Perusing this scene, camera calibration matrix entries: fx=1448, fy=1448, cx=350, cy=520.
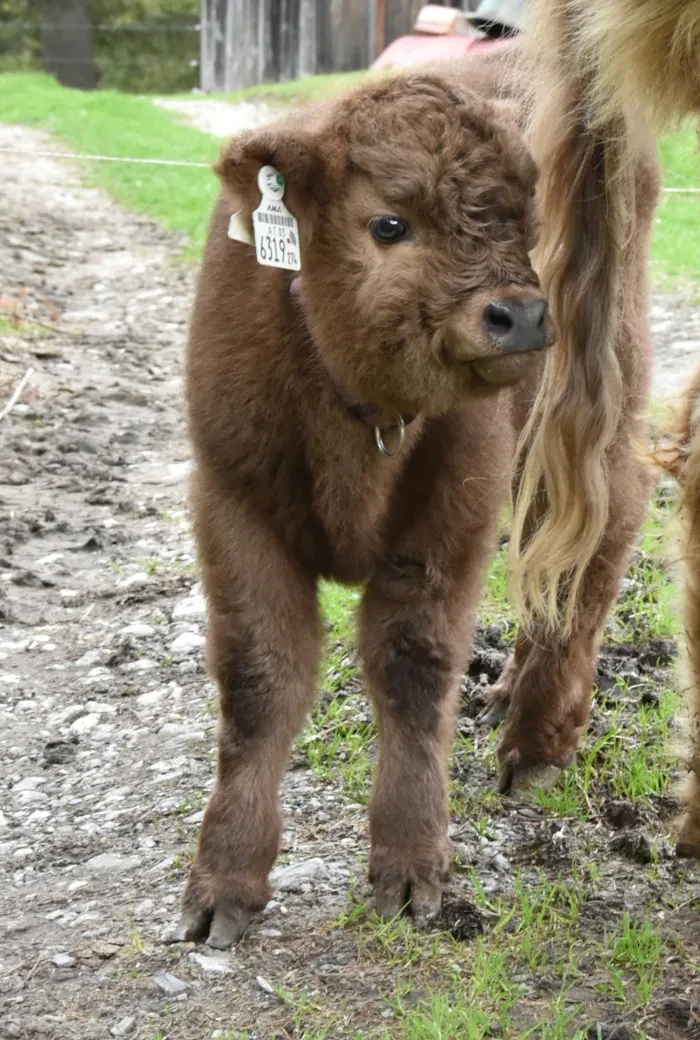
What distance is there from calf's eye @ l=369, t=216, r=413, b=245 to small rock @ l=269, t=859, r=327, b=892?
151 cm

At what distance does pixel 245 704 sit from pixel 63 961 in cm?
68

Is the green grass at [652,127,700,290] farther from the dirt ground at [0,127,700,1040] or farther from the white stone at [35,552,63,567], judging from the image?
the white stone at [35,552,63,567]

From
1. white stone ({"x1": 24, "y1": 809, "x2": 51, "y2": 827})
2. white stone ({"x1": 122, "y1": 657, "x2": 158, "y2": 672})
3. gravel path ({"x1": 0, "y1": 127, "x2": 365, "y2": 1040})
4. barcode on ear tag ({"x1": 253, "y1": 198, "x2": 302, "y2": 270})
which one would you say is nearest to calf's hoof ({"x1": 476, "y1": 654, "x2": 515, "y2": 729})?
gravel path ({"x1": 0, "y1": 127, "x2": 365, "y2": 1040})

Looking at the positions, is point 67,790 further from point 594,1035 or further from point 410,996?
point 594,1035

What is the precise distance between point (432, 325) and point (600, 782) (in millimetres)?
1573

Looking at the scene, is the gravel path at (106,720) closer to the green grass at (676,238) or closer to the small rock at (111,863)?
the small rock at (111,863)

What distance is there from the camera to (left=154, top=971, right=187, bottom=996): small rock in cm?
302

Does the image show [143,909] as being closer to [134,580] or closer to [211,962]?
[211,962]

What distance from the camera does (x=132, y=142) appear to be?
16.4 metres

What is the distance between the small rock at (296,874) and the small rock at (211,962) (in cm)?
34

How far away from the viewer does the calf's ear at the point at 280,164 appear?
314 cm

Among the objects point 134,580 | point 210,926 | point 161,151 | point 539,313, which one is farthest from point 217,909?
point 161,151

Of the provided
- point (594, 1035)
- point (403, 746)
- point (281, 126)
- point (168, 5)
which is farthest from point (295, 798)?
point (168, 5)

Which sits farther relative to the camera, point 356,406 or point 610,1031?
point 356,406
